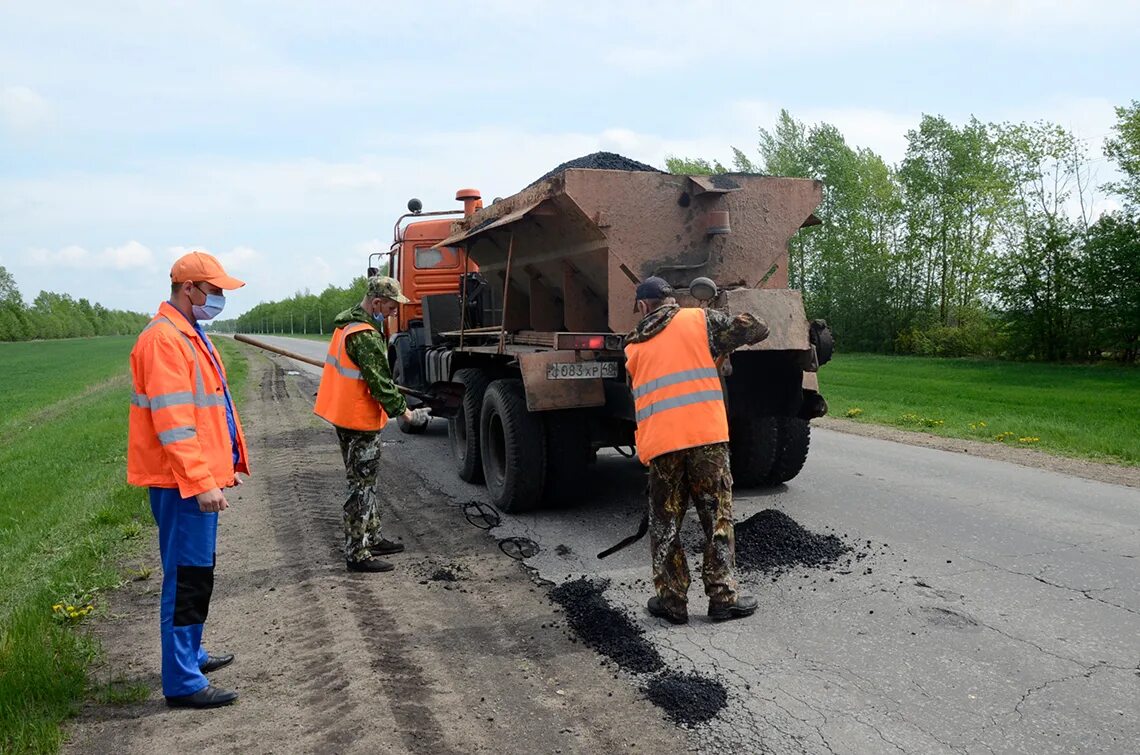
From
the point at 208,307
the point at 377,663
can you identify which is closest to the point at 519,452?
the point at 377,663

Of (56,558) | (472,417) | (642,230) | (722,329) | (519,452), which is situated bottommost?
(56,558)

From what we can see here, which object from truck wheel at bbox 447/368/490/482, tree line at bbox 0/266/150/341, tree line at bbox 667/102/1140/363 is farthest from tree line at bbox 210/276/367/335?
truck wheel at bbox 447/368/490/482

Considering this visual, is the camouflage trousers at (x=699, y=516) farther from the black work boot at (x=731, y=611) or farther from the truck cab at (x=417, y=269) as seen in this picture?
the truck cab at (x=417, y=269)

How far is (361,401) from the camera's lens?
18.0 ft

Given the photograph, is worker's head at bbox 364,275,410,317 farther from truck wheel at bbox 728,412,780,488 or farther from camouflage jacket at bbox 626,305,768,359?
truck wheel at bbox 728,412,780,488

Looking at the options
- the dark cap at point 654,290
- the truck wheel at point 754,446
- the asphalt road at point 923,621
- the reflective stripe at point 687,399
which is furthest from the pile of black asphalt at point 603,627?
the truck wheel at point 754,446

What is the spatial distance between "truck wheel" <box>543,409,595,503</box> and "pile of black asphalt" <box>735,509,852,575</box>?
142 cm

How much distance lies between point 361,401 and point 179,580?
2.17 metres

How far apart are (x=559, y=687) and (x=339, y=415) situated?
2.61 metres

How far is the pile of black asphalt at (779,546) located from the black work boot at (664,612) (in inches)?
33.6

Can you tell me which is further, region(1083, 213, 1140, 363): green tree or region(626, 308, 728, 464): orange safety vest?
region(1083, 213, 1140, 363): green tree

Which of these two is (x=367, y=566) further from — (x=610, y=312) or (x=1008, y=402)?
(x=1008, y=402)

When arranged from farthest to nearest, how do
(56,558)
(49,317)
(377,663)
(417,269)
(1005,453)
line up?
(49,317) → (417,269) → (1005,453) → (56,558) → (377,663)

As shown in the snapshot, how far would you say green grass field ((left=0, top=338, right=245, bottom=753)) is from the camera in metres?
3.44
